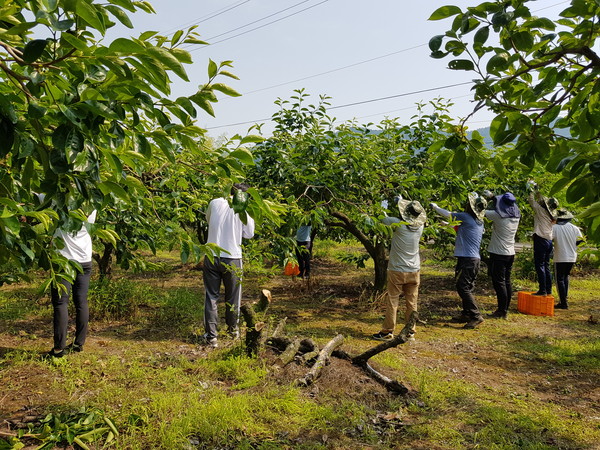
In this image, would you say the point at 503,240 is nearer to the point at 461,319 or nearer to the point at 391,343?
the point at 461,319

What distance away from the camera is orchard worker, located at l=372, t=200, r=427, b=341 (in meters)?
6.00

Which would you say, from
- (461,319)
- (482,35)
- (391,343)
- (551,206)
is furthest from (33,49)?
(551,206)

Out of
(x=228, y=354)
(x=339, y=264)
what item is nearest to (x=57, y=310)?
(x=228, y=354)

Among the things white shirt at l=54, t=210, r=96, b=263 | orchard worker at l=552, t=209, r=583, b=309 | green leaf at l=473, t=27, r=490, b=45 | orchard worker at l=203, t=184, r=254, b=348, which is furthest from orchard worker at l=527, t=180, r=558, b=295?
white shirt at l=54, t=210, r=96, b=263

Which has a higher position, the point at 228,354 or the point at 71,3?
the point at 71,3

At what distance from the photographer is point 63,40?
1.32m

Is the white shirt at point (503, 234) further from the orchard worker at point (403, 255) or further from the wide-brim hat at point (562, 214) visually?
the orchard worker at point (403, 255)

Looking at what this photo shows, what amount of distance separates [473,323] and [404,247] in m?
1.88

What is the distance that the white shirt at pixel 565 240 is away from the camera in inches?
322

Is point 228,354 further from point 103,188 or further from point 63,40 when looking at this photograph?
point 63,40

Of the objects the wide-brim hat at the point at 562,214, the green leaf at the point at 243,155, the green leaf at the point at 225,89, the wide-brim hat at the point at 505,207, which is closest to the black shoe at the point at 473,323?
the wide-brim hat at the point at 505,207

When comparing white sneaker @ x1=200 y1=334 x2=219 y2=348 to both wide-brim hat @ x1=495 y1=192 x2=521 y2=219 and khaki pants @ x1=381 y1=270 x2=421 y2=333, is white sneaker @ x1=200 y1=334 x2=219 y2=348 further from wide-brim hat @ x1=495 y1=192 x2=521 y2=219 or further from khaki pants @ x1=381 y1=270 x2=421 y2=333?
wide-brim hat @ x1=495 y1=192 x2=521 y2=219

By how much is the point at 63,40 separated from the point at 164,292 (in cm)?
743

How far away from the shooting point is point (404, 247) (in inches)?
238
